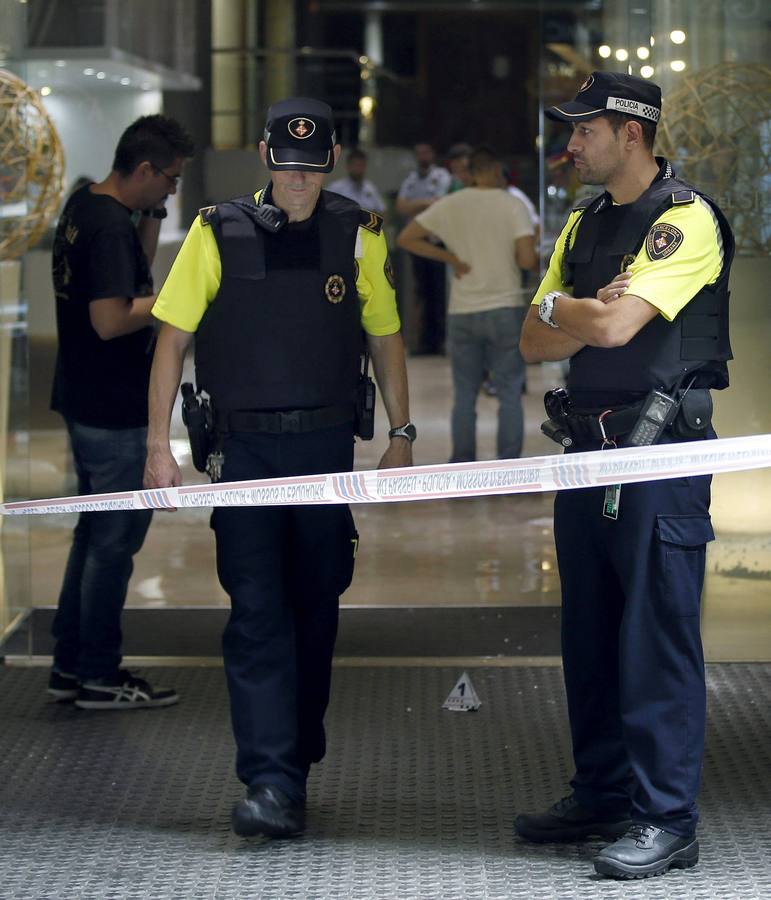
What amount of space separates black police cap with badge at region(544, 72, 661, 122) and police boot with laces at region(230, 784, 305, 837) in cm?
153

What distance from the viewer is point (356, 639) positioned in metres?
4.72

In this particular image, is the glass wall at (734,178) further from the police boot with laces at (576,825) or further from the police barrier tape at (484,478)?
the police barrier tape at (484,478)

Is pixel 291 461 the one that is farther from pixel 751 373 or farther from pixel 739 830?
pixel 751 373

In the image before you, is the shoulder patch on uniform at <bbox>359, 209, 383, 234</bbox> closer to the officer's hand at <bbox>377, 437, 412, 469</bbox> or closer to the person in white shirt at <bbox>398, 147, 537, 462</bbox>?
the officer's hand at <bbox>377, 437, 412, 469</bbox>

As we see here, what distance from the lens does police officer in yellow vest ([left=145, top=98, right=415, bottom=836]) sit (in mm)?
3156

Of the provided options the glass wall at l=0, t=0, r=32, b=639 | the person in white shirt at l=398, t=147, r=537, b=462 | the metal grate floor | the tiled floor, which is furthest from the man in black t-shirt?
the person in white shirt at l=398, t=147, r=537, b=462

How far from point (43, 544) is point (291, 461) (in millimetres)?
2910

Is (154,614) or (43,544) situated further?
(43,544)

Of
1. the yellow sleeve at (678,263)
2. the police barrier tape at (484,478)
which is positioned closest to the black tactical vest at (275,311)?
the police barrier tape at (484,478)

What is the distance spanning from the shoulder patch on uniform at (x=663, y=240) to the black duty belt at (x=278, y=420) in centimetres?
80

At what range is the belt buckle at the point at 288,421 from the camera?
3189 mm

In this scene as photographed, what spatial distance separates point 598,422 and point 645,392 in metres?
0.11

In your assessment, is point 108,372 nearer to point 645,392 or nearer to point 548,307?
point 548,307

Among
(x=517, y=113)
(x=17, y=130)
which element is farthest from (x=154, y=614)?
(x=517, y=113)
